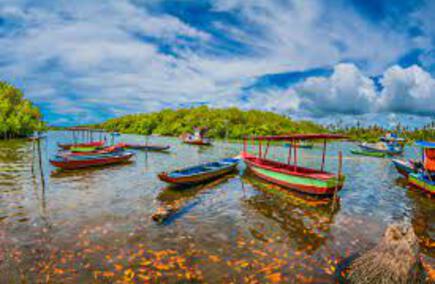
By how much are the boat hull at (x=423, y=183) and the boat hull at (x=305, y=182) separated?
6355 millimetres

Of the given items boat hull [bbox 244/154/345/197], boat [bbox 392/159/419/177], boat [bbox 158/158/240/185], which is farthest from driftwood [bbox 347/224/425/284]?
boat [bbox 392/159/419/177]

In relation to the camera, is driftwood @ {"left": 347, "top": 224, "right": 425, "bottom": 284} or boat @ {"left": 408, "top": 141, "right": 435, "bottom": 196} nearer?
driftwood @ {"left": 347, "top": 224, "right": 425, "bottom": 284}

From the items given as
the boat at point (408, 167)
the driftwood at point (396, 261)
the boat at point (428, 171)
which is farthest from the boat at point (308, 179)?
the boat at point (408, 167)

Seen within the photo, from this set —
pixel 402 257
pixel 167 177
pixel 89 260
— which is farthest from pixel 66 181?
pixel 402 257

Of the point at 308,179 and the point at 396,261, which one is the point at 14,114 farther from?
the point at 396,261

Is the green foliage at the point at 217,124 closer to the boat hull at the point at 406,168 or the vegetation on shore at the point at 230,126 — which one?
the vegetation on shore at the point at 230,126

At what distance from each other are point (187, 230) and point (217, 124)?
3538 inches

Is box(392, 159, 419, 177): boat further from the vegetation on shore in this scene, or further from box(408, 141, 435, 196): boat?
the vegetation on shore

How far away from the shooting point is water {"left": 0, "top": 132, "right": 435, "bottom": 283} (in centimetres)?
724

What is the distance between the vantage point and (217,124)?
326 ft

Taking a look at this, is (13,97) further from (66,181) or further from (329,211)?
(329,211)

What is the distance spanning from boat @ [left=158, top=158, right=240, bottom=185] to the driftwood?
39.2 feet

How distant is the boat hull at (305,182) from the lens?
569 inches

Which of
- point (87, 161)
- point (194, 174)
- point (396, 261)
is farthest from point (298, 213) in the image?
point (87, 161)
